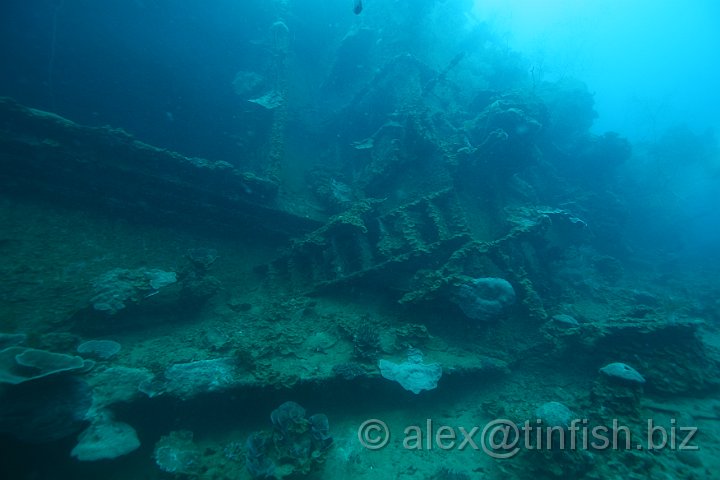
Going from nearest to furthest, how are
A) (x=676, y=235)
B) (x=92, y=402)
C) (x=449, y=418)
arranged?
(x=92, y=402) → (x=449, y=418) → (x=676, y=235)

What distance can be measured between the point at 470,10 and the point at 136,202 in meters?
19.2

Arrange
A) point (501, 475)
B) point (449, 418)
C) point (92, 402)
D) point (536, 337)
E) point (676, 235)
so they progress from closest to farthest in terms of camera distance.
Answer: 1. point (92, 402)
2. point (501, 475)
3. point (449, 418)
4. point (536, 337)
5. point (676, 235)

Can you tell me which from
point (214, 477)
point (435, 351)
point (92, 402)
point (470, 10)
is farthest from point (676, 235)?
point (92, 402)

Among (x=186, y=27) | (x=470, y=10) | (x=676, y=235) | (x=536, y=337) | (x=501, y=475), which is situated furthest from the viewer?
(x=676, y=235)

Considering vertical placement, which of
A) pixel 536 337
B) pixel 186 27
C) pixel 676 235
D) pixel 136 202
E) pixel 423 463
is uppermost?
pixel 186 27

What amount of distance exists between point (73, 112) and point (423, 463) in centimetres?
1379

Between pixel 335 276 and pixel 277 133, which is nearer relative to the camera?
pixel 335 276

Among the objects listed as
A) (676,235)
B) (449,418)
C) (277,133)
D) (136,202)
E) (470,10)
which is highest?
(470,10)

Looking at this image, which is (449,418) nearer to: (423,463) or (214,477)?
(423,463)

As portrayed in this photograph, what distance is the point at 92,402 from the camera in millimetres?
4582

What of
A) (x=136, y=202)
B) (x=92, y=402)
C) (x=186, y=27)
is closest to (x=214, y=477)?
(x=92, y=402)

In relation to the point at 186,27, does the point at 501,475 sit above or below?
below

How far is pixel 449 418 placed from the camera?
6.36 m

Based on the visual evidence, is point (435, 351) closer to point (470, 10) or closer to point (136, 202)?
point (136, 202)
